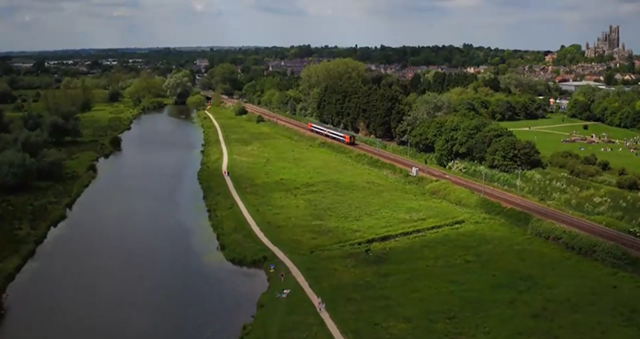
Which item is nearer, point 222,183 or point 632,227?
point 632,227

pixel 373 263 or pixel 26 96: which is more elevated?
pixel 26 96

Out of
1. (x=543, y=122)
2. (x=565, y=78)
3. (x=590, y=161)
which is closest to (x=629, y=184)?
(x=590, y=161)

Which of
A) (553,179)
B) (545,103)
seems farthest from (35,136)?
(545,103)

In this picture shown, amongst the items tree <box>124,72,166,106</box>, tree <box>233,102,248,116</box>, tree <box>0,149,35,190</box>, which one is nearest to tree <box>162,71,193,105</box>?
tree <box>124,72,166,106</box>

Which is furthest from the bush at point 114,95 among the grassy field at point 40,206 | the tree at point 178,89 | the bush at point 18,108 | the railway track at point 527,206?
the railway track at point 527,206

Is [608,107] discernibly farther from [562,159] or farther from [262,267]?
[262,267]

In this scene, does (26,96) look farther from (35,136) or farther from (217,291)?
(217,291)
